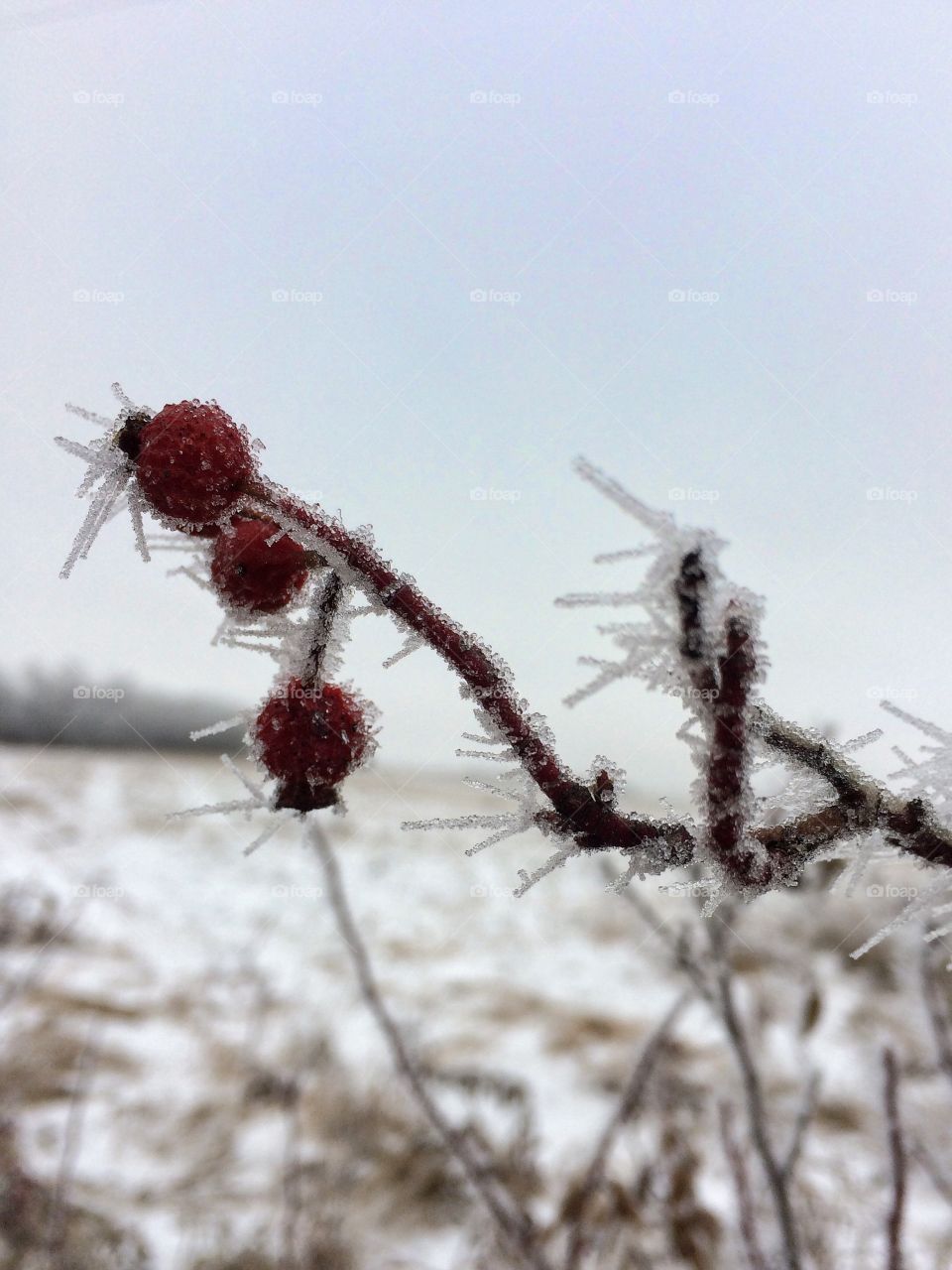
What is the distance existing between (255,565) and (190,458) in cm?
13

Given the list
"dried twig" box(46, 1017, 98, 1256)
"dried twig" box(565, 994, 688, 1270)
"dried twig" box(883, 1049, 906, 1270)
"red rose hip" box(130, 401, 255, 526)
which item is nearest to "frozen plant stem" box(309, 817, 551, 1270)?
"dried twig" box(565, 994, 688, 1270)

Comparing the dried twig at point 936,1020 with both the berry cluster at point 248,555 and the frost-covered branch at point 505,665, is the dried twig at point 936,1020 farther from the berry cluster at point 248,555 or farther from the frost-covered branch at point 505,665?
the berry cluster at point 248,555

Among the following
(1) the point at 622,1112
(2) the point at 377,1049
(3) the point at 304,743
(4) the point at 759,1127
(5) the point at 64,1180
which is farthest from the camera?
(2) the point at 377,1049

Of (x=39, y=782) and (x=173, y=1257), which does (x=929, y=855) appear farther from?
(x=39, y=782)

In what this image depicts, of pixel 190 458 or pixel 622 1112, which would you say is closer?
pixel 190 458

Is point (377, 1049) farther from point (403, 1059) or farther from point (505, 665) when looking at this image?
point (505, 665)

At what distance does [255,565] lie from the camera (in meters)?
0.79

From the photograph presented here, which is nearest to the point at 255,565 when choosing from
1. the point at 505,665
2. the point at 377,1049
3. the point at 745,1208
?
the point at 505,665

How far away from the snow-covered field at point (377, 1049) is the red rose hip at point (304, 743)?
1288 millimetres

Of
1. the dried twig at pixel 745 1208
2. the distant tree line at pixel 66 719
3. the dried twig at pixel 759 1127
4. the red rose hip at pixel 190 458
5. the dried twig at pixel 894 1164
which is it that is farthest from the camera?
the distant tree line at pixel 66 719

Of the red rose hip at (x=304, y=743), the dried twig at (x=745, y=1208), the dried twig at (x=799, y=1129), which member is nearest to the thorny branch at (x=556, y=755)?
the red rose hip at (x=304, y=743)

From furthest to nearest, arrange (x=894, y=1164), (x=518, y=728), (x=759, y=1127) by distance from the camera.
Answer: (x=759, y=1127), (x=894, y=1164), (x=518, y=728)

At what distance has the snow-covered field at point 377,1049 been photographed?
3.67m

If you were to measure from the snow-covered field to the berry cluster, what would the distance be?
130cm
